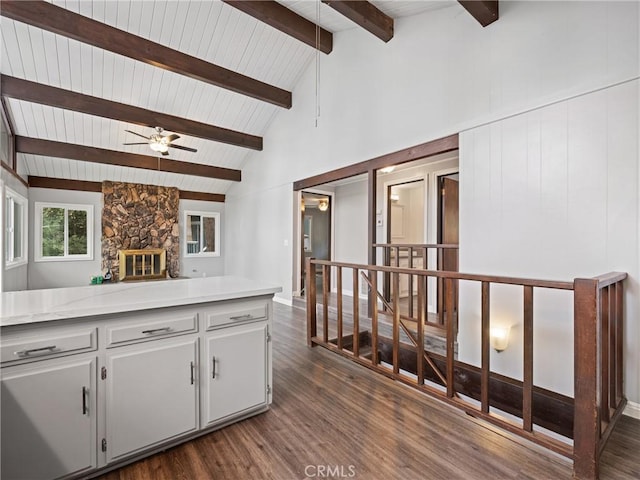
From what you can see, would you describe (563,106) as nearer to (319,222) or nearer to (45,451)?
(45,451)

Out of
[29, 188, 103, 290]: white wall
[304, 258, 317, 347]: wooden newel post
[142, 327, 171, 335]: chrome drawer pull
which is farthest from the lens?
[29, 188, 103, 290]: white wall

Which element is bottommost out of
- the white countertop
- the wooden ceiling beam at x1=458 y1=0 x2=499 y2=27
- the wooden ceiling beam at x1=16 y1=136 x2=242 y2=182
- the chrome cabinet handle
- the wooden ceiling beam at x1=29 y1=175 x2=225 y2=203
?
the chrome cabinet handle

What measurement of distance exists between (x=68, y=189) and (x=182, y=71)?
454 centimetres

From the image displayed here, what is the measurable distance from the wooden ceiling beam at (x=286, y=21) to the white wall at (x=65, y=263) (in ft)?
19.1

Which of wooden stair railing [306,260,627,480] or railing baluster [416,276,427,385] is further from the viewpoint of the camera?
railing baluster [416,276,427,385]

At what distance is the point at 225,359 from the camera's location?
1986 millimetres

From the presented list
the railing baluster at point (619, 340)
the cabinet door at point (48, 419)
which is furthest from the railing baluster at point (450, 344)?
the cabinet door at point (48, 419)

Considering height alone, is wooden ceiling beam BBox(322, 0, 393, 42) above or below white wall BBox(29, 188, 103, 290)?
above

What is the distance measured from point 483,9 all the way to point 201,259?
7.90 meters

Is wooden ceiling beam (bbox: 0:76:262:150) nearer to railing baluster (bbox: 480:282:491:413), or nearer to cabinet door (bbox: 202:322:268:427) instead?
cabinet door (bbox: 202:322:268:427)

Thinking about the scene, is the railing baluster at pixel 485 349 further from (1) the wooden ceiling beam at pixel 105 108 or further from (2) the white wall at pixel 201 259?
(2) the white wall at pixel 201 259

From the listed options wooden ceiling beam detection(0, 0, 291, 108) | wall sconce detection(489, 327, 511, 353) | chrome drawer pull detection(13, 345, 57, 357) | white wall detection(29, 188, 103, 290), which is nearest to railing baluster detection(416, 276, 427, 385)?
wall sconce detection(489, 327, 511, 353)

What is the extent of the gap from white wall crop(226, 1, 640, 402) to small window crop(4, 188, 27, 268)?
4.32 m

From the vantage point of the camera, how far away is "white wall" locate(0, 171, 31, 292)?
4.49 m
